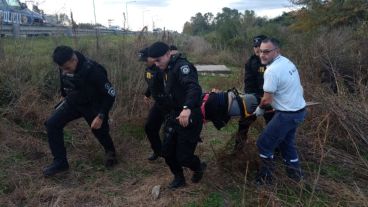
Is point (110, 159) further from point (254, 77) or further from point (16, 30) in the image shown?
point (16, 30)

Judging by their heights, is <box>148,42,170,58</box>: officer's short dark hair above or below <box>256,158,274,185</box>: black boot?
above

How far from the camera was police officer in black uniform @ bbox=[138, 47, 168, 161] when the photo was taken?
4.91 m

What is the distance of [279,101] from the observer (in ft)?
14.2

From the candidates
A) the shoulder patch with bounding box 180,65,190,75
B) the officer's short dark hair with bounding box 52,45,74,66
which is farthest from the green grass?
the shoulder patch with bounding box 180,65,190,75

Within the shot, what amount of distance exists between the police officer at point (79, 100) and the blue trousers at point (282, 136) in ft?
6.42

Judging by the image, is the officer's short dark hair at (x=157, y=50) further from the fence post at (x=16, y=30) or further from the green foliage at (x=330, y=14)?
the green foliage at (x=330, y=14)

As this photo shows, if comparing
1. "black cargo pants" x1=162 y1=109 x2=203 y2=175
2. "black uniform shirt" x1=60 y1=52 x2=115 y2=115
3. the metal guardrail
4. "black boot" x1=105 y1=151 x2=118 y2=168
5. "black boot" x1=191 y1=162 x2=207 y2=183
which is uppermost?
the metal guardrail

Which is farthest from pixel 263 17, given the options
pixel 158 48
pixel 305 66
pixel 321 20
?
pixel 158 48

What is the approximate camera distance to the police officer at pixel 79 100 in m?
5.08

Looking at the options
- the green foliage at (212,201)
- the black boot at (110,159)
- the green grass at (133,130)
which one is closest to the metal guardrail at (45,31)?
the green grass at (133,130)

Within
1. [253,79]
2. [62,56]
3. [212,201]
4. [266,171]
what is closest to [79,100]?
[62,56]

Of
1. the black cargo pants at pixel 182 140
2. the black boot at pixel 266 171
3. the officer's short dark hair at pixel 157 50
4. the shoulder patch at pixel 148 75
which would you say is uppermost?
the officer's short dark hair at pixel 157 50

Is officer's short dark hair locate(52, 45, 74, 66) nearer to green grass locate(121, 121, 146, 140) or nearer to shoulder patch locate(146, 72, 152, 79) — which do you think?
shoulder patch locate(146, 72, 152, 79)

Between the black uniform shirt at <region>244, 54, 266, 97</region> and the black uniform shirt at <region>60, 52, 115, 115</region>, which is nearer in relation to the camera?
the black uniform shirt at <region>60, 52, 115, 115</region>
